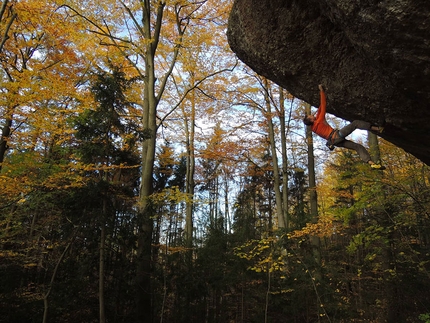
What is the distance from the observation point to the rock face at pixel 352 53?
3.16 metres

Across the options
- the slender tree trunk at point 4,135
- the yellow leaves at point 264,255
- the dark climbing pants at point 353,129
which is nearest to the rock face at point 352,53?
the dark climbing pants at point 353,129

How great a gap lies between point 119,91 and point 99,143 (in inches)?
55.6

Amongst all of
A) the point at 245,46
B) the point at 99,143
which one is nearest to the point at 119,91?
the point at 99,143

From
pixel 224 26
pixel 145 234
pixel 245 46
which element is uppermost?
pixel 224 26

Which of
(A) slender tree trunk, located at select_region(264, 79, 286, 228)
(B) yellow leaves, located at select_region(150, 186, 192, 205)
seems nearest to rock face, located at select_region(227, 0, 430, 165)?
(B) yellow leaves, located at select_region(150, 186, 192, 205)

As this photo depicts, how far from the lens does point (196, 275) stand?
867cm

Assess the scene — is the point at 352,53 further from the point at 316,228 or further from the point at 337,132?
the point at 316,228

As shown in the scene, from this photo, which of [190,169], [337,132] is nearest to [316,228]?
[337,132]

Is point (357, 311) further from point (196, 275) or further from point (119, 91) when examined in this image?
point (119, 91)

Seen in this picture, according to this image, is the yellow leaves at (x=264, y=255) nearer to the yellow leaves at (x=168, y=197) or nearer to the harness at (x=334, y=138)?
the yellow leaves at (x=168, y=197)

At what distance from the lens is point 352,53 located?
14.1 ft

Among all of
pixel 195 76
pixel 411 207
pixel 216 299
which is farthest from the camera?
pixel 195 76

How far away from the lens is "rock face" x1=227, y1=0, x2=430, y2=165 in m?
3.16

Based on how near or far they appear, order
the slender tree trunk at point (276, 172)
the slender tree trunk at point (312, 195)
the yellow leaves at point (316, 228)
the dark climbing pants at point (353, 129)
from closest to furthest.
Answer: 1. the dark climbing pants at point (353, 129)
2. the yellow leaves at point (316, 228)
3. the slender tree trunk at point (312, 195)
4. the slender tree trunk at point (276, 172)
